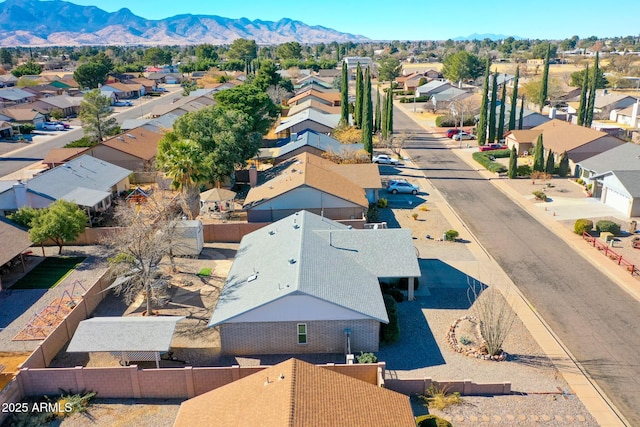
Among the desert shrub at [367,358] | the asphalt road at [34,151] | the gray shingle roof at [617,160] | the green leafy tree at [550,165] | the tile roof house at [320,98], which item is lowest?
the desert shrub at [367,358]

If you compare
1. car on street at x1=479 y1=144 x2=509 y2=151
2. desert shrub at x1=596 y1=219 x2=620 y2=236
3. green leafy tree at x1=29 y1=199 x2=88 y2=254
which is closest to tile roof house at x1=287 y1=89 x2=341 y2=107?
car on street at x1=479 y1=144 x2=509 y2=151

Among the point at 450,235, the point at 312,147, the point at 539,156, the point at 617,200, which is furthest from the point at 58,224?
the point at 539,156

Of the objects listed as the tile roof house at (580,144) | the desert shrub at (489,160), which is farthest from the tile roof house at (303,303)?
the tile roof house at (580,144)

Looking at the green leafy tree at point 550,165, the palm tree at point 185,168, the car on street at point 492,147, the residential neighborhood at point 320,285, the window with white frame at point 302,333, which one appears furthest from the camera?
the car on street at point 492,147

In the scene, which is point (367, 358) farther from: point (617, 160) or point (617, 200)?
point (617, 160)

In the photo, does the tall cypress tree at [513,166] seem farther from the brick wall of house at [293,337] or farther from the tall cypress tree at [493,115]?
the brick wall of house at [293,337]

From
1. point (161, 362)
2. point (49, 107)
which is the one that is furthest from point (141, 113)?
point (161, 362)
